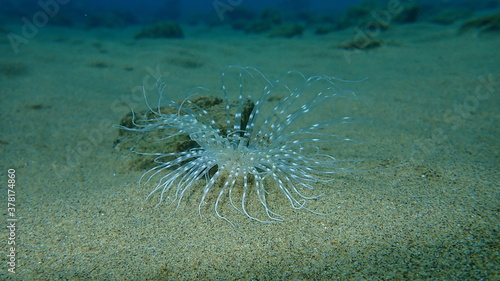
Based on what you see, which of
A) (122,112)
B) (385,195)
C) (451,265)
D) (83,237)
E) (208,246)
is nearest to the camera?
(451,265)

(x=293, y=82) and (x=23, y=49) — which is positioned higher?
(x=23, y=49)

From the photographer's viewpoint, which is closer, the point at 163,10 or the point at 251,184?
the point at 251,184

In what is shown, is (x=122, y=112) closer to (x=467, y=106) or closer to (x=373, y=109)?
(x=373, y=109)

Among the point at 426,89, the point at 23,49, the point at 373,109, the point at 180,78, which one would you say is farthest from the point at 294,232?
the point at 23,49

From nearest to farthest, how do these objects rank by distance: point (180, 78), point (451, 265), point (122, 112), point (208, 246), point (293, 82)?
1. point (451, 265)
2. point (208, 246)
3. point (122, 112)
4. point (293, 82)
5. point (180, 78)

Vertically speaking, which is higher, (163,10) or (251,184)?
(251,184)

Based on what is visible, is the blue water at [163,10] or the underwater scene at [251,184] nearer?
the underwater scene at [251,184]

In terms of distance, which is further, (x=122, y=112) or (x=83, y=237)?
(x=122, y=112)

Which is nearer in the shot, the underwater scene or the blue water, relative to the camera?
the underwater scene

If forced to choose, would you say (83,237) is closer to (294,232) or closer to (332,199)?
(294,232)
